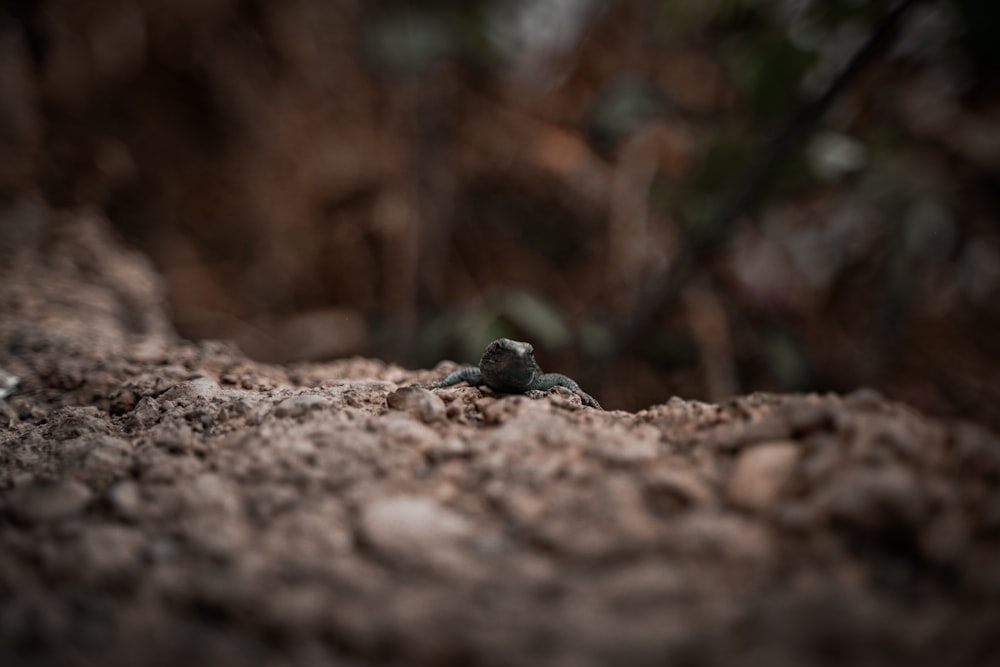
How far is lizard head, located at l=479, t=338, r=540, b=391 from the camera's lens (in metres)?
1.31

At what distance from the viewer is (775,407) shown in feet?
3.37

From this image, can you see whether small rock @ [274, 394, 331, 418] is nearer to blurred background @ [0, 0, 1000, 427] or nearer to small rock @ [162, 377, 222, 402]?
small rock @ [162, 377, 222, 402]

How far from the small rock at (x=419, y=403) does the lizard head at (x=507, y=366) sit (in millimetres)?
180

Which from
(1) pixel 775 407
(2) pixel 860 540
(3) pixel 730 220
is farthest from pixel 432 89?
(2) pixel 860 540

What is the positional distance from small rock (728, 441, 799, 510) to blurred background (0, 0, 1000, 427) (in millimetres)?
1875

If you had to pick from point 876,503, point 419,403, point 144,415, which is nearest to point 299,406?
point 419,403

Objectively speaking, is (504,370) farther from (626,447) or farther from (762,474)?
(762,474)

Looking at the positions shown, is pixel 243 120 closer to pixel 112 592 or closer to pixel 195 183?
pixel 195 183

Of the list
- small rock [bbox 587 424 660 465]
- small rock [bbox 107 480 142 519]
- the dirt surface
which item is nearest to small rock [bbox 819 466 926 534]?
the dirt surface

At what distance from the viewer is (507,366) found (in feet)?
4.29

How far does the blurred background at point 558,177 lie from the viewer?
2939 mm

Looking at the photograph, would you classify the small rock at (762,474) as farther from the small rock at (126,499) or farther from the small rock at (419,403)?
the small rock at (126,499)

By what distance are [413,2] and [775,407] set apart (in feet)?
12.4

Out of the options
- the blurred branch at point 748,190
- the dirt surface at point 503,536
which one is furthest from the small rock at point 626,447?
the blurred branch at point 748,190
